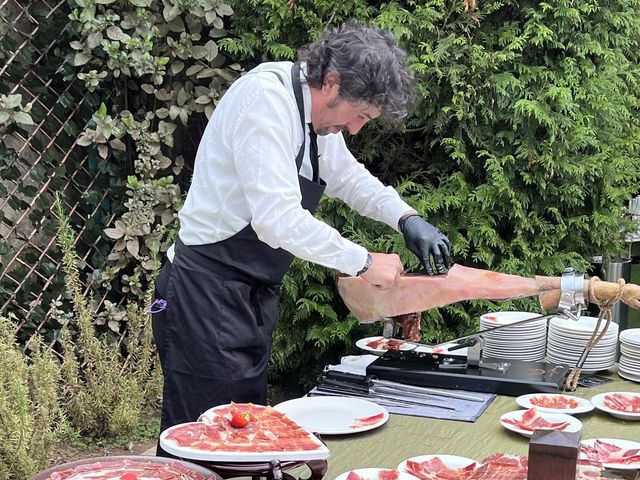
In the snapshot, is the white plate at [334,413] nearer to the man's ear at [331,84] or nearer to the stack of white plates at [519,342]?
the stack of white plates at [519,342]

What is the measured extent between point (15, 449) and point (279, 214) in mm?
1858

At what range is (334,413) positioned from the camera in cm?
212

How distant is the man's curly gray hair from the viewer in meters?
2.16

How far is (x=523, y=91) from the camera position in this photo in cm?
402

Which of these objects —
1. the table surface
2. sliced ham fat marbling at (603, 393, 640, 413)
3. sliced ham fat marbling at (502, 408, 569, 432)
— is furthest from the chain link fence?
sliced ham fat marbling at (603, 393, 640, 413)

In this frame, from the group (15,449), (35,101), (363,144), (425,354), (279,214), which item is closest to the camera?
(279,214)

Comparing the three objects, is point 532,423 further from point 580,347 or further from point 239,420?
point 239,420

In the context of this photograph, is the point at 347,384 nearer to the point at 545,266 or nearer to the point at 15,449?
Result: the point at 15,449

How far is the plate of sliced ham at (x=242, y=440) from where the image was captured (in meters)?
1.46

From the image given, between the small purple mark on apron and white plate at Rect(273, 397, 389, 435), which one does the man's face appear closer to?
the small purple mark on apron

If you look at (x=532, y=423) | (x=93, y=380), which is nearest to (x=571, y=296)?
(x=532, y=423)

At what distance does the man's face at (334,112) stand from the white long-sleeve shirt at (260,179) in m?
0.04

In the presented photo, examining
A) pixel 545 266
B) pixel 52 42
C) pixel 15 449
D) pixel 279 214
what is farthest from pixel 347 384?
pixel 52 42

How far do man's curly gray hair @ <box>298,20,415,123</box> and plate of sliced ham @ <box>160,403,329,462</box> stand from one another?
0.97m
